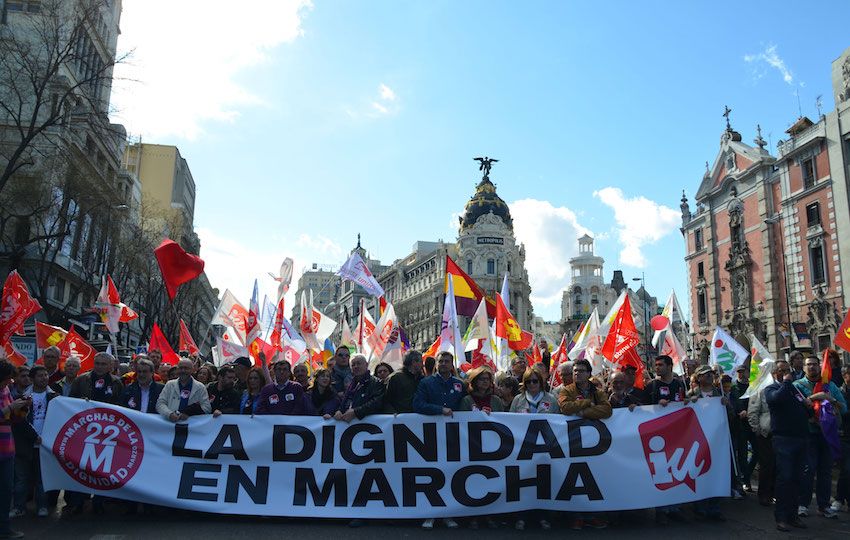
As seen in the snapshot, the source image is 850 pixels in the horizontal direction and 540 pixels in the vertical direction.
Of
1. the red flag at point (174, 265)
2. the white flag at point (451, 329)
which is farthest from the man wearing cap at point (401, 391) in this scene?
the red flag at point (174, 265)

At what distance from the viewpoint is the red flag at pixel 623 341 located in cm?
1222

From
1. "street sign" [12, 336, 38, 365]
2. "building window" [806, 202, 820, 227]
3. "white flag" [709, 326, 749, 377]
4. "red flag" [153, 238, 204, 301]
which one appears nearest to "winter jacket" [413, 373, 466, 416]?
"red flag" [153, 238, 204, 301]

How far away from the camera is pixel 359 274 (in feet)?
56.3

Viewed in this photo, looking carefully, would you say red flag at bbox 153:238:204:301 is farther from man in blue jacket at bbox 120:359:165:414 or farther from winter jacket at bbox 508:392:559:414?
winter jacket at bbox 508:392:559:414

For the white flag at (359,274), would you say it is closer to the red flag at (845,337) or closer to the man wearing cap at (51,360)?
the man wearing cap at (51,360)

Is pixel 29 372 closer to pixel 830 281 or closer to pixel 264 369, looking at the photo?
pixel 264 369

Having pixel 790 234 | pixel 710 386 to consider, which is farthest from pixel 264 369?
pixel 790 234

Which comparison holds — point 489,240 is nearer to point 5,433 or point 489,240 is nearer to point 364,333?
point 364,333

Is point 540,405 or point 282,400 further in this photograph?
point 282,400

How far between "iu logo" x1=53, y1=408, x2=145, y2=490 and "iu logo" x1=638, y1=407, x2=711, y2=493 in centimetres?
611

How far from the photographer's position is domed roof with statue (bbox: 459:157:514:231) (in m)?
107

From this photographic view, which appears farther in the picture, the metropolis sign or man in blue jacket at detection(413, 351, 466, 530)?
the metropolis sign

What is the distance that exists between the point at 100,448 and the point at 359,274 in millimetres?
9824

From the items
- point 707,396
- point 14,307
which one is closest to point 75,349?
point 14,307
